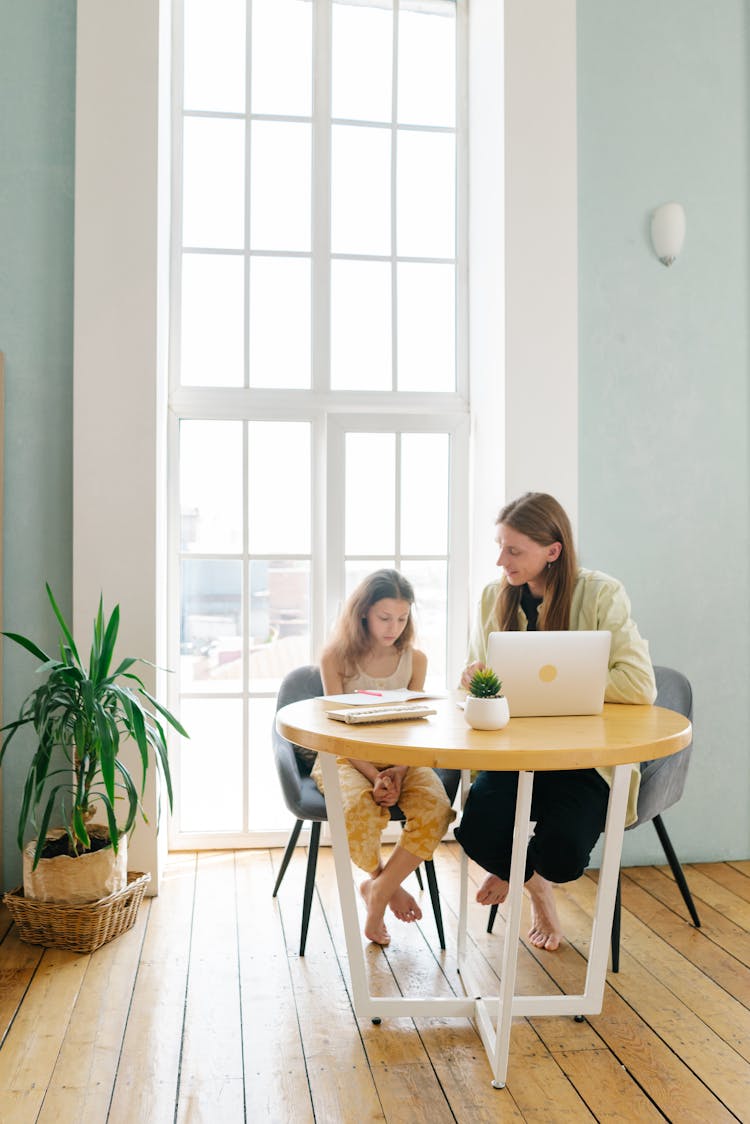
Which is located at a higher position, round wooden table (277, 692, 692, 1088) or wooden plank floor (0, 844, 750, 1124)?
round wooden table (277, 692, 692, 1088)

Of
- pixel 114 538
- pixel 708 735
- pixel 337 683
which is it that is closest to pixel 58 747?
pixel 114 538

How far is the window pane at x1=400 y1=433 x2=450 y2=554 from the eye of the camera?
364 cm

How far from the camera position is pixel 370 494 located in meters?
3.62

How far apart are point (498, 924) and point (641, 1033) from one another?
2.39ft

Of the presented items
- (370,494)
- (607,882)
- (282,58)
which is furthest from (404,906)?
(282,58)

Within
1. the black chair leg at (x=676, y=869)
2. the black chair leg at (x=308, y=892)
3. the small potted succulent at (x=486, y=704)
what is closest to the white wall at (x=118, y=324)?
the black chair leg at (x=308, y=892)

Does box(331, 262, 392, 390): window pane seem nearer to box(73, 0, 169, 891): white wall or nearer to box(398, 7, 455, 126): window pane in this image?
box(398, 7, 455, 126): window pane

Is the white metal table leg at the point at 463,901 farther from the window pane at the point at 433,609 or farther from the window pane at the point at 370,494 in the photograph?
the window pane at the point at 370,494

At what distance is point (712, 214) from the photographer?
3469 mm

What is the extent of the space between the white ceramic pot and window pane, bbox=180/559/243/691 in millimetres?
1655

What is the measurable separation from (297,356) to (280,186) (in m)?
Result: 0.67

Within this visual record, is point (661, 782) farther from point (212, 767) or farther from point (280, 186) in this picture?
point (280, 186)


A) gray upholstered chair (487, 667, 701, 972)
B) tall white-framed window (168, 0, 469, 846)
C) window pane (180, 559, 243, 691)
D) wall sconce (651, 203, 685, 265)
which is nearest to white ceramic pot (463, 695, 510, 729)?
gray upholstered chair (487, 667, 701, 972)

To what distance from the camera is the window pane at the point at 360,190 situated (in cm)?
363
